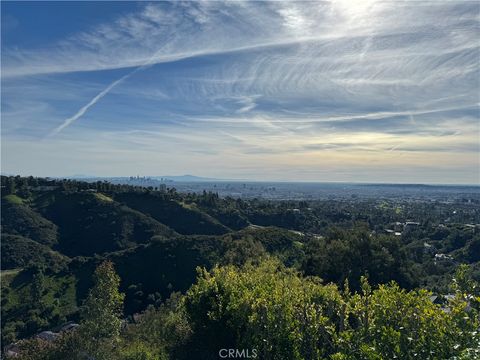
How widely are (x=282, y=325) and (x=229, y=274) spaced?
16.5 ft

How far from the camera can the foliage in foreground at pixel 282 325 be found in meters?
7.29

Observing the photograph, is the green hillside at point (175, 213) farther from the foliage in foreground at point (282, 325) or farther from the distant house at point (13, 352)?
the foliage in foreground at point (282, 325)

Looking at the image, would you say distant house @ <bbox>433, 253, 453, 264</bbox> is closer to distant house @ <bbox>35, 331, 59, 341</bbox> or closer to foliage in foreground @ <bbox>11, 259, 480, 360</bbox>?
foliage in foreground @ <bbox>11, 259, 480, 360</bbox>

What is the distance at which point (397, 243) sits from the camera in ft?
95.3

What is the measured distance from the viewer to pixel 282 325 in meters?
9.89

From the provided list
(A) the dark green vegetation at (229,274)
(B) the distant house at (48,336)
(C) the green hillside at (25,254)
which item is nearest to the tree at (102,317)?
(A) the dark green vegetation at (229,274)

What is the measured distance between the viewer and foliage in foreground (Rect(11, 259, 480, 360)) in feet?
23.9

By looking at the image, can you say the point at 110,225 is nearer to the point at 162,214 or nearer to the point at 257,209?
the point at 162,214

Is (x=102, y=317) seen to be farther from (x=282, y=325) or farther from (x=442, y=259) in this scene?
(x=442, y=259)

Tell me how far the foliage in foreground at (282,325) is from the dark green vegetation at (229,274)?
0.04m

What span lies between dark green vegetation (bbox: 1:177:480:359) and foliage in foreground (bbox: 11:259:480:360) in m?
0.04

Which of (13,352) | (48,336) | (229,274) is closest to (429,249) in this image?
(48,336)

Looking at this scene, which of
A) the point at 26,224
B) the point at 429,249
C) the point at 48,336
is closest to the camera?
the point at 48,336

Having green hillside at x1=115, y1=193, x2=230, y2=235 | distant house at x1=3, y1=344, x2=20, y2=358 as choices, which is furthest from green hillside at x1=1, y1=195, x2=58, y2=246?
distant house at x1=3, y1=344, x2=20, y2=358
